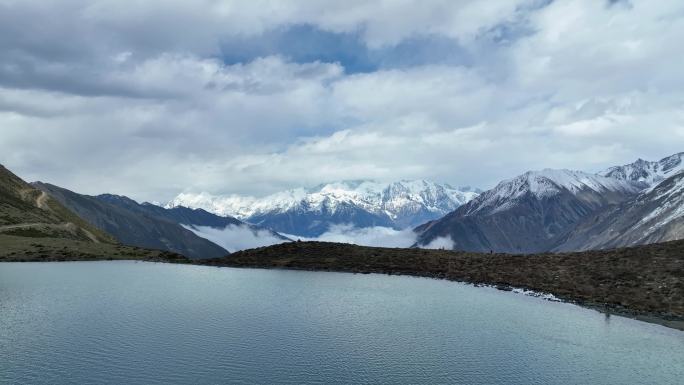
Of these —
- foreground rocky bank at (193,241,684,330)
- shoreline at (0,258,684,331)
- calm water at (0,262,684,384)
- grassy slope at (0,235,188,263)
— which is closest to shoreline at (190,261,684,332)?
shoreline at (0,258,684,331)

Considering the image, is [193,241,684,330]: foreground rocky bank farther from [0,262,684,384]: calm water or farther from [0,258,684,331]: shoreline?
[0,262,684,384]: calm water

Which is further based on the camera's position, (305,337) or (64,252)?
(64,252)

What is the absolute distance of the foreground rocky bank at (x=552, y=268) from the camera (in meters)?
87.7

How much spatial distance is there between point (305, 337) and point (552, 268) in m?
73.8

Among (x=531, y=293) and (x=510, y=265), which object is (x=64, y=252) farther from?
(x=531, y=293)

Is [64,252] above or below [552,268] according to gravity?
above

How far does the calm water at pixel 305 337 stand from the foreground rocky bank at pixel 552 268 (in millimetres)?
9893

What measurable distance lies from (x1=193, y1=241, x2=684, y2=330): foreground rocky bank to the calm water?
989cm

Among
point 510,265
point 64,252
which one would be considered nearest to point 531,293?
point 510,265

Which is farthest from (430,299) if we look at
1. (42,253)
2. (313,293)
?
(42,253)

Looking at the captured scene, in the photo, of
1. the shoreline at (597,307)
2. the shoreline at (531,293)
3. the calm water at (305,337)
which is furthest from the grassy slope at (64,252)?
the shoreline at (597,307)

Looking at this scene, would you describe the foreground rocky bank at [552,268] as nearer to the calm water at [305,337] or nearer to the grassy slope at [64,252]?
the calm water at [305,337]

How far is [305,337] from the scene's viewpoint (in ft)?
198

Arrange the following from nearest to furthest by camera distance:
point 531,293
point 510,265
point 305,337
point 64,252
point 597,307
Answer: point 305,337 < point 597,307 < point 531,293 < point 510,265 < point 64,252
